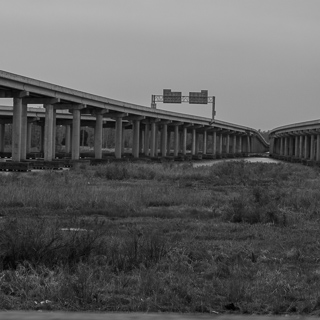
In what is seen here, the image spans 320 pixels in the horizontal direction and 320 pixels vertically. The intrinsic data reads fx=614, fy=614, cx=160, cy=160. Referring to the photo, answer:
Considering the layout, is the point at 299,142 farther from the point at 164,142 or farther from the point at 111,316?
the point at 111,316

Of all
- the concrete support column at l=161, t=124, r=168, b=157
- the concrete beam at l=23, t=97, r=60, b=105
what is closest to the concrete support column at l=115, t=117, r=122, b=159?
the concrete support column at l=161, t=124, r=168, b=157

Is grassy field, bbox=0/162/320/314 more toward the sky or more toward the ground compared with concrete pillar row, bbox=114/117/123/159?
more toward the ground

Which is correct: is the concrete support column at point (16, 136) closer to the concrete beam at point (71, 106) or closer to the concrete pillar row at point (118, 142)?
the concrete beam at point (71, 106)

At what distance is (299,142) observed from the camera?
14712cm

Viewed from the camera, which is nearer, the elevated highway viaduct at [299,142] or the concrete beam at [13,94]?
the concrete beam at [13,94]

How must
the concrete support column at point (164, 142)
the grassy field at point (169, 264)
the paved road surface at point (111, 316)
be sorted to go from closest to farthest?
the paved road surface at point (111, 316) < the grassy field at point (169, 264) < the concrete support column at point (164, 142)

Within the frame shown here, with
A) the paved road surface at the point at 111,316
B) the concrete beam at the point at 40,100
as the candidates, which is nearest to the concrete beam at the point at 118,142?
the concrete beam at the point at 40,100

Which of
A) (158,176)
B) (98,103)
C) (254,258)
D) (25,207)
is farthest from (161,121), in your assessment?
(254,258)

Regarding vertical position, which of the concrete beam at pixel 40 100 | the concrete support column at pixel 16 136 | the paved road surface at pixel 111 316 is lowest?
the paved road surface at pixel 111 316

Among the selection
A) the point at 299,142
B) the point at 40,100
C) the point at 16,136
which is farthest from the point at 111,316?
the point at 299,142

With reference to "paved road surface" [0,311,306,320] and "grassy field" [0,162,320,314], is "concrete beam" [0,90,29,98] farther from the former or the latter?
"paved road surface" [0,311,306,320]

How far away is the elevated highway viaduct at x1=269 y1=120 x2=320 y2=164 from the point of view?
10685cm

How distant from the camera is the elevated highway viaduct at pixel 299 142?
4207 inches

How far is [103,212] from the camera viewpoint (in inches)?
743
